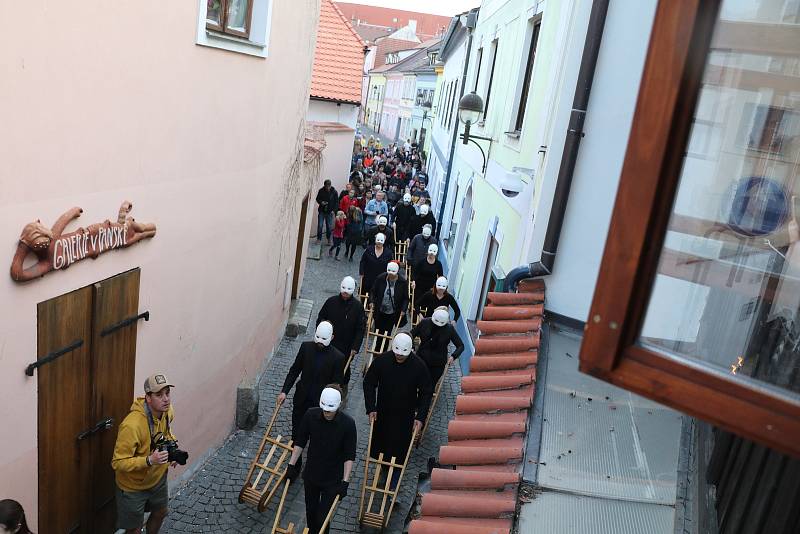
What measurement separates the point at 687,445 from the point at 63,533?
4.10m

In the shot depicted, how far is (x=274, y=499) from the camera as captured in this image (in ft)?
23.1

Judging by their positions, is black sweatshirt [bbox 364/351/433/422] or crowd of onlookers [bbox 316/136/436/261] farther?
crowd of onlookers [bbox 316/136/436/261]

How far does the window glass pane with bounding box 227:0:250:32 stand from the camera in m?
6.43

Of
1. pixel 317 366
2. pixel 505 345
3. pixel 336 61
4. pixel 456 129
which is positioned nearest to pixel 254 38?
pixel 317 366

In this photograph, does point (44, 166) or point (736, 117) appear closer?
point (736, 117)

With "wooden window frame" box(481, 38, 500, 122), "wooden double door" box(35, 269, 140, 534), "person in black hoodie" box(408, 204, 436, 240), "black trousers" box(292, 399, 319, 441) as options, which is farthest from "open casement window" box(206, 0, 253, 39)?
"person in black hoodie" box(408, 204, 436, 240)

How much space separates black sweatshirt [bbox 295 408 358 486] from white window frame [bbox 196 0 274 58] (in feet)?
10.0

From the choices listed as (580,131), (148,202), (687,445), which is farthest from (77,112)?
(687,445)

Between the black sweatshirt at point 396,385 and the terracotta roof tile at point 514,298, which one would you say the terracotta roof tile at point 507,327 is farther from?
the black sweatshirt at point 396,385

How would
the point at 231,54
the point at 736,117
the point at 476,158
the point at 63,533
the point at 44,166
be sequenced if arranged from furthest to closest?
the point at 476,158 < the point at 231,54 < the point at 63,533 < the point at 44,166 < the point at 736,117

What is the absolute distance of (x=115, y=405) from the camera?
5656mm

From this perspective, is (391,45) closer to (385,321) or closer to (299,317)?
(299,317)

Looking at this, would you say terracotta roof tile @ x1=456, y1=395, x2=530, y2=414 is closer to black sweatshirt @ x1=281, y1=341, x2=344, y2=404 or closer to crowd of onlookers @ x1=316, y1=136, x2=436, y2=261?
black sweatshirt @ x1=281, y1=341, x2=344, y2=404

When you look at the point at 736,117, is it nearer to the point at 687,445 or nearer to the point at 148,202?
the point at 687,445
